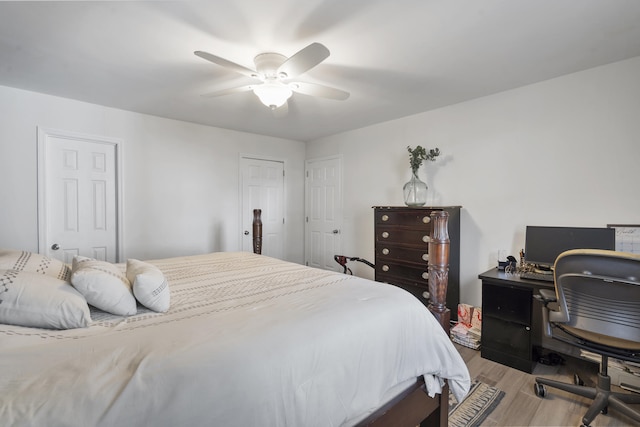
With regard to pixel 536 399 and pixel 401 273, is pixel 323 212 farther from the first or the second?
pixel 536 399

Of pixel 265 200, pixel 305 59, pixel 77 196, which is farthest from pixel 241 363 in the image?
pixel 265 200

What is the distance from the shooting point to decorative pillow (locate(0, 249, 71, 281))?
51.1 inches

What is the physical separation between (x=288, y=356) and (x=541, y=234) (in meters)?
2.56

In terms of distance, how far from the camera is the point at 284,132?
443cm

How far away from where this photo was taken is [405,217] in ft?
10.4

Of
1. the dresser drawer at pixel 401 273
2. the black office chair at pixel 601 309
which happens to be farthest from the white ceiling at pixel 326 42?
the dresser drawer at pixel 401 273

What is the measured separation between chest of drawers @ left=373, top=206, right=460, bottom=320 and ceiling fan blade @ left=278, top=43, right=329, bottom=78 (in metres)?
1.86

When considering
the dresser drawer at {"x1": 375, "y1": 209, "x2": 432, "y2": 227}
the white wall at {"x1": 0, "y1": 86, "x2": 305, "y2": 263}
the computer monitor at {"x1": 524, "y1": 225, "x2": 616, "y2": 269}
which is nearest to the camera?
the computer monitor at {"x1": 524, "y1": 225, "x2": 616, "y2": 269}

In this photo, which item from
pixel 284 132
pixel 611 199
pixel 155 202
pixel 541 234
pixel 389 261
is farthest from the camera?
pixel 284 132

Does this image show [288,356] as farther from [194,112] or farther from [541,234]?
[194,112]

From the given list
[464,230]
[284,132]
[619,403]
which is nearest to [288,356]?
[619,403]

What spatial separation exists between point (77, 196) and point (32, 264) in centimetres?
226

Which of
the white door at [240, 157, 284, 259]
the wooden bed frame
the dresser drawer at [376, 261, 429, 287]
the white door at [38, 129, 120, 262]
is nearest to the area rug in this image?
the wooden bed frame

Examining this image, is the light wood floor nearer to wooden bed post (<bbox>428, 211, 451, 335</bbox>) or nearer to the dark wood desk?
the dark wood desk
